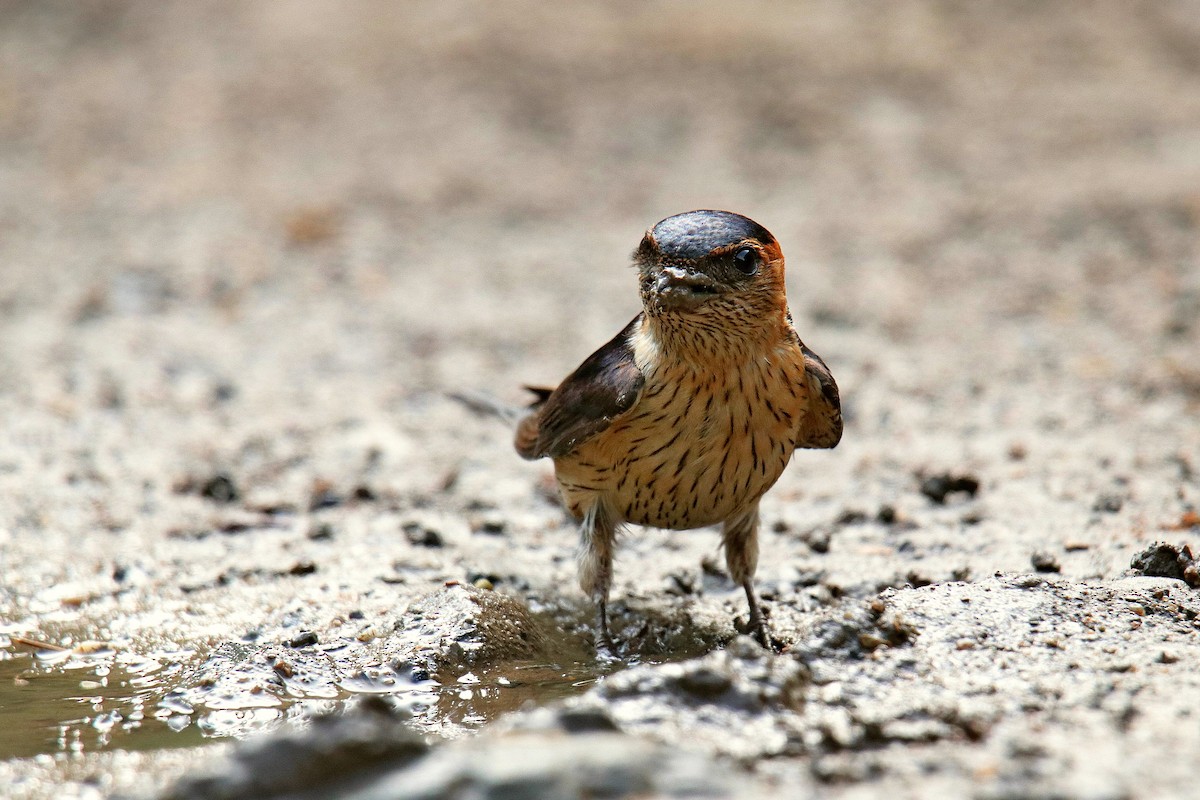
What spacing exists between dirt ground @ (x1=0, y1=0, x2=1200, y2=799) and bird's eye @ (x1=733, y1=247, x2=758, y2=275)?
3.89 ft

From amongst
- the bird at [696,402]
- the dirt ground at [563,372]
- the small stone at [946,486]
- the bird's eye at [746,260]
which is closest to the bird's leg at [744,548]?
the bird at [696,402]

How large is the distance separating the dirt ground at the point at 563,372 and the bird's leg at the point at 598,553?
202 millimetres

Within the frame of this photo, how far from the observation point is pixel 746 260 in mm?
4305

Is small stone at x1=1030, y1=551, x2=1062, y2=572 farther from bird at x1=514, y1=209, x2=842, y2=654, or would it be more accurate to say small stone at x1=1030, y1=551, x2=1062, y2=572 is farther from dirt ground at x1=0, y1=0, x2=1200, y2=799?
bird at x1=514, y1=209, x2=842, y2=654

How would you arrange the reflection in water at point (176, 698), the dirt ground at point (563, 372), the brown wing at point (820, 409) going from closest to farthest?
the dirt ground at point (563, 372)
the reflection in water at point (176, 698)
the brown wing at point (820, 409)

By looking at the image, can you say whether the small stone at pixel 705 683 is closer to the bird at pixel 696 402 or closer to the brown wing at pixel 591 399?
the bird at pixel 696 402

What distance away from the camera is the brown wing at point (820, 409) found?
4.74m

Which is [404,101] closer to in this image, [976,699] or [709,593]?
[709,593]

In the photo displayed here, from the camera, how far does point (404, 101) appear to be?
36.2ft

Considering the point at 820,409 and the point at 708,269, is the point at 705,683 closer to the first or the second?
the point at 708,269

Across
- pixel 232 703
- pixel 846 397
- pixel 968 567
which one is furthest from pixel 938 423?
pixel 232 703

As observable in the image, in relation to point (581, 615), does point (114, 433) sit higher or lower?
higher

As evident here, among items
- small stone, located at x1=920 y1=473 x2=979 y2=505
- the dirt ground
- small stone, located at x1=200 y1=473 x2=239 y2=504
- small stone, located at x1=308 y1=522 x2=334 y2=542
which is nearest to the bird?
the dirt ground

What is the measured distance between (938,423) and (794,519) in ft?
4.87
